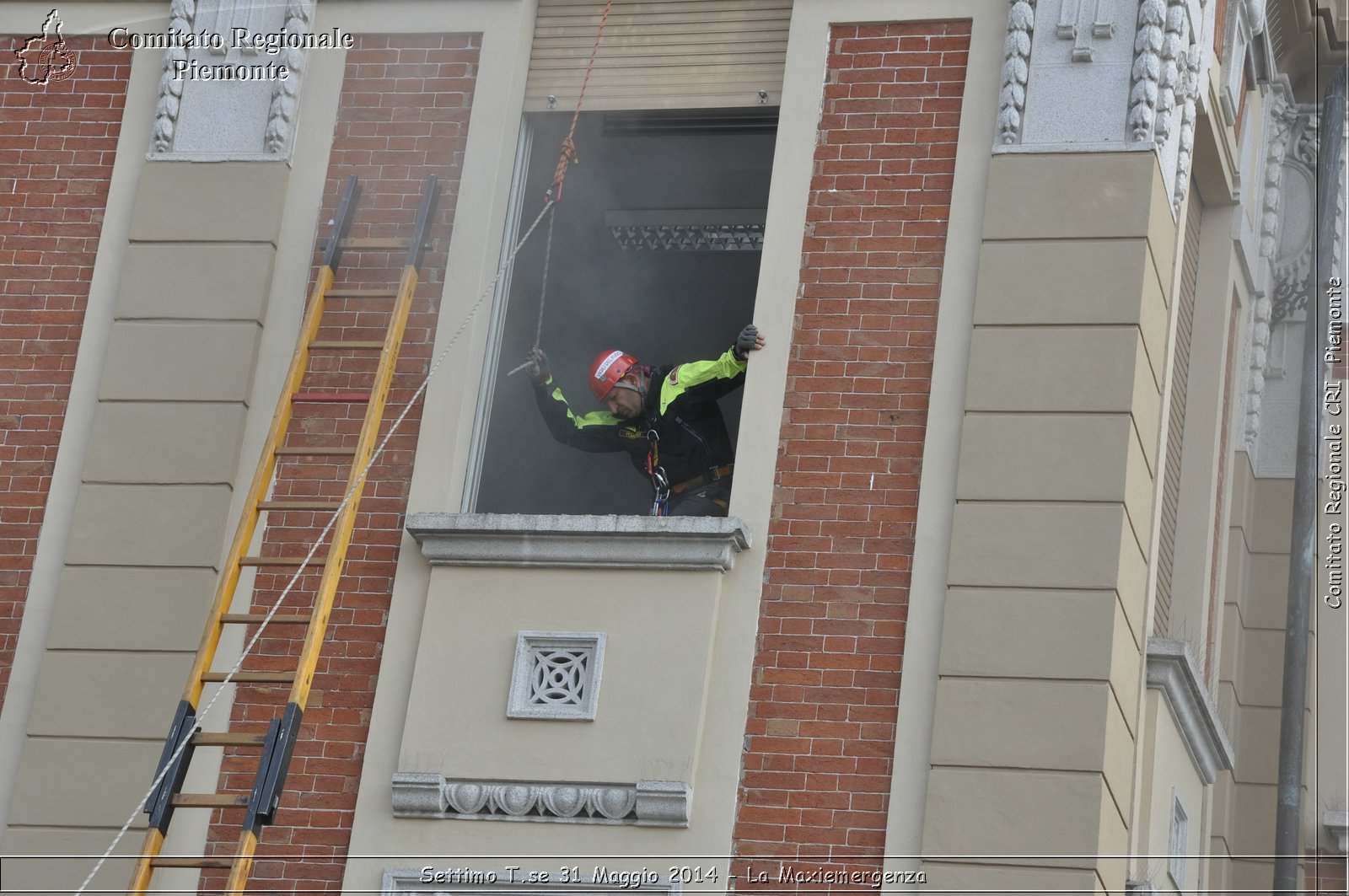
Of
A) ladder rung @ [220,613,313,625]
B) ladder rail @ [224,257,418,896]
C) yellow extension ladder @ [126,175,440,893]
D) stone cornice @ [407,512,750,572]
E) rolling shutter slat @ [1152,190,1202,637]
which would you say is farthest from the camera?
rolling shutter slat @ [1152,190,1202,637]

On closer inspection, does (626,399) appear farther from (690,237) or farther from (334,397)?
(690,237)

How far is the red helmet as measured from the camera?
1052 cm

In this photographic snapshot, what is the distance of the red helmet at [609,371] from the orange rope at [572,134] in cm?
86

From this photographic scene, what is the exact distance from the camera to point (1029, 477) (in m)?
9.32

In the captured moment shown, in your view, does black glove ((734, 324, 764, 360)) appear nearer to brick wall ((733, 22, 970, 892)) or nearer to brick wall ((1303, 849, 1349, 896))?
brick wall ((733, 22, 970, 892))

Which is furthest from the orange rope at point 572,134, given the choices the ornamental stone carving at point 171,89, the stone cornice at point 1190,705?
the stone cornice at point 1190,705

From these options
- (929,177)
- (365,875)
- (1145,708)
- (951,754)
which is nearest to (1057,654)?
(951,754)

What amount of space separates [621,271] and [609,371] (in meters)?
2.14

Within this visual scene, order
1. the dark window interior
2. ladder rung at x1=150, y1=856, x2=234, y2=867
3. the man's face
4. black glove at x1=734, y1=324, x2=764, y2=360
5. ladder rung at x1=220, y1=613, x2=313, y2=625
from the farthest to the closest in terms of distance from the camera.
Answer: the dark window interior, the man's face, black glove at x1=734, y1=324, x2=764, y2=360, ladder rung at x1=220, y1=613, x2=313, y2=625, ladder rung at x1=150, y1=856, x2=234, y2=867

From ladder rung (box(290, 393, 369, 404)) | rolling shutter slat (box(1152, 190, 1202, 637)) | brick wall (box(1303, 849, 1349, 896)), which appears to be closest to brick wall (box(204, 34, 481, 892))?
ladder rung (box(290, 393, 369, 404))

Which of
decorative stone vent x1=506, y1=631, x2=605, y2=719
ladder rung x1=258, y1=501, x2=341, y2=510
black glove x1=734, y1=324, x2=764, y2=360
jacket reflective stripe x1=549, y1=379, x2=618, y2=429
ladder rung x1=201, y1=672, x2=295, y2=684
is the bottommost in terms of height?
ladder rung x1=201, y1=672, x2=295, y2=684

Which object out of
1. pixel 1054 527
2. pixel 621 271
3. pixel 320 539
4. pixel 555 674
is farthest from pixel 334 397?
pixel 1054 527

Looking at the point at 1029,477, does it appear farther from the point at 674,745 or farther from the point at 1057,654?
the point at 674,745

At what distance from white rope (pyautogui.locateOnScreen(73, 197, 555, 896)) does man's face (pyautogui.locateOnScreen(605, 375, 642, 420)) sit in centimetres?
79
